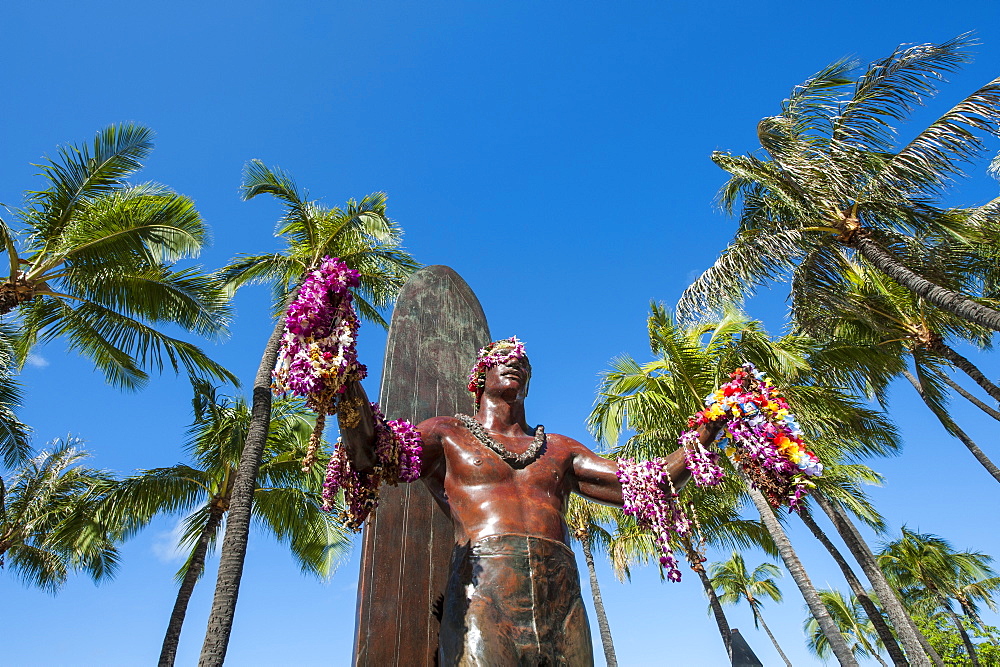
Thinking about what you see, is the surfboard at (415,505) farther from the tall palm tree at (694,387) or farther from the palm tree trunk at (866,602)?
the palm tree trunk at (866,602)

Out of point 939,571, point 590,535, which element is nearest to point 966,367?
point 590,535

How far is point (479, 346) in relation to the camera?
4652 mm

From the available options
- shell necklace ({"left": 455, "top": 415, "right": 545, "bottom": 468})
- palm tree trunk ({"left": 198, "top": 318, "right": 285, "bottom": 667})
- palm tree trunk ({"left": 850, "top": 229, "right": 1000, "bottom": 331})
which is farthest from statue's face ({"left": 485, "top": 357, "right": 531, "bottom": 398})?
palm tree trunk ({"left": 850, "top": 229, "right": 1000, "bottom": 331})

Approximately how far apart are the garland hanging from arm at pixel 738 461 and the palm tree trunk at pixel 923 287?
293 inches

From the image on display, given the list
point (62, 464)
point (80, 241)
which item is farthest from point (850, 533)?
point (62, 464)

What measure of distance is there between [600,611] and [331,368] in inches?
762

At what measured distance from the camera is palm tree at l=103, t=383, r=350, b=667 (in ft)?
38.0

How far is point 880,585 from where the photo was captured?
13898mm

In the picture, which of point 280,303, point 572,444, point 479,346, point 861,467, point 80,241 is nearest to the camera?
point 572,444

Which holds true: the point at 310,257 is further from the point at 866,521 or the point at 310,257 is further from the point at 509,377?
the point at 866,521

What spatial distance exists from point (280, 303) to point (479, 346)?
7.53 meters

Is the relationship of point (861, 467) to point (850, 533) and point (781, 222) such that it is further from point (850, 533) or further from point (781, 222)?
point (781, 222)

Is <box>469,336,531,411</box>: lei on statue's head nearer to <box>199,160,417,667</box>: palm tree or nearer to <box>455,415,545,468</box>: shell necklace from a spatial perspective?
<box>455,415,545,468</box>: shell necklace

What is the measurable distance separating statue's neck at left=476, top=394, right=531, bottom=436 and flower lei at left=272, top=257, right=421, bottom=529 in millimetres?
804
